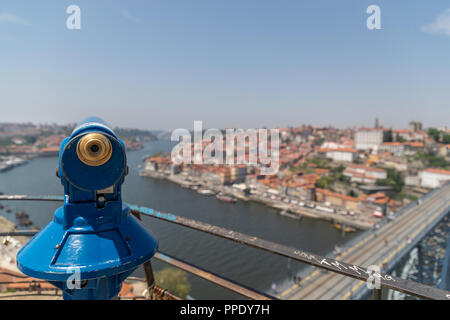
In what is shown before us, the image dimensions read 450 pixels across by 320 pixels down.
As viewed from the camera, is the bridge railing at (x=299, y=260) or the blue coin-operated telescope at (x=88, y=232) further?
the blue coin-operated telescope at (x=88, y=232)

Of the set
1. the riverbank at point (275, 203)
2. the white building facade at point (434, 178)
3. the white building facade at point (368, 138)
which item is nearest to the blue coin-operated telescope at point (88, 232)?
the riverbank at point (275, 203)

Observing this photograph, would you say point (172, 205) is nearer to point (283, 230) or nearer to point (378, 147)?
point (283, 230)

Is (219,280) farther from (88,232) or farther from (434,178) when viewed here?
(434,178)

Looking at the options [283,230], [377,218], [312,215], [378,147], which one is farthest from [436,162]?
[283,230]

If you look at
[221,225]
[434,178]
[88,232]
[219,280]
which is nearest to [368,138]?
[434,178]

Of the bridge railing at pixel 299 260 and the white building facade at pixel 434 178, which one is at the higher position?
the bridge railing at pixel 299 260

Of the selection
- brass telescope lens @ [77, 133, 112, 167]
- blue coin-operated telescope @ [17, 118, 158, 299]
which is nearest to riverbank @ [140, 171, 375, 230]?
blue coin-operated telescope @ [17, 118, 158, 299]

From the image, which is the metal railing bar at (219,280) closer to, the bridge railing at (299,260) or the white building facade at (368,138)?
the bridge railing at (299,260)
